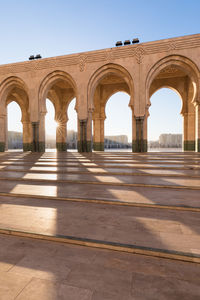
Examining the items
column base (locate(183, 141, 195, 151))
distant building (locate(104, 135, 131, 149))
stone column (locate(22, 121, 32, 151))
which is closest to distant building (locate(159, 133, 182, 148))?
distant building (locate(104, 135, 131, 149))

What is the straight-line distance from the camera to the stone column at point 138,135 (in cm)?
1167

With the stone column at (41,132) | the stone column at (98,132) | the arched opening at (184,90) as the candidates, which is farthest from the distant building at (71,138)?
the arched opening at (184,90)

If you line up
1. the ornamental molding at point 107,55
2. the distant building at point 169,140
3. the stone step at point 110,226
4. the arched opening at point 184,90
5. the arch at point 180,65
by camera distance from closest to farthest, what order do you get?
the stone step at point 110,226
the ornamental molding at point 107,55
the arch at point 180,65
the arched opening at point 184,90
the distant building at point 169,140

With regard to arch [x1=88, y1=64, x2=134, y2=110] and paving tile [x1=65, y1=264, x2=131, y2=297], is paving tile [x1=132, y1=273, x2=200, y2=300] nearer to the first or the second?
paving tile [x1=65, y1=264, x2=131, y2=297]

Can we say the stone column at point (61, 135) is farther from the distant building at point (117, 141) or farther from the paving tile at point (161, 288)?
the distant building at point (117, 141)

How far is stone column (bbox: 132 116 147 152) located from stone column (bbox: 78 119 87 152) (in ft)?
11.6

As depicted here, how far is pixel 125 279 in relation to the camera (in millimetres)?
1102

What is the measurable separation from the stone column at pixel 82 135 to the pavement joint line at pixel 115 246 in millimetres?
11172

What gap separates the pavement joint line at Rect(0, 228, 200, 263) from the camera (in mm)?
1310

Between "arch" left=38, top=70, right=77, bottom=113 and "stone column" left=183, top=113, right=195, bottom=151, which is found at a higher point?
"arch" left=38, top=70, right=77, bottom=113

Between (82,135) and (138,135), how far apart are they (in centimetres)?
406

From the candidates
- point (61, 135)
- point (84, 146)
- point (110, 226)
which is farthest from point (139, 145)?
point (110, 226)

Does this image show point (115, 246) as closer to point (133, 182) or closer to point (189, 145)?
point (133, 182)

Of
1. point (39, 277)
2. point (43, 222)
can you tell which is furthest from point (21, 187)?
point (39, 277)
